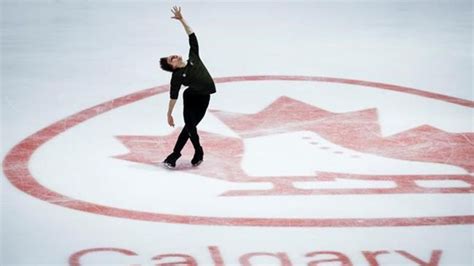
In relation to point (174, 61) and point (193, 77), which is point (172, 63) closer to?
point (174, 61)

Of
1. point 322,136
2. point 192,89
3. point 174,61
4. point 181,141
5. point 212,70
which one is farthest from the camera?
point 212,70

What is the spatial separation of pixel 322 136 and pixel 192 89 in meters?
1.53

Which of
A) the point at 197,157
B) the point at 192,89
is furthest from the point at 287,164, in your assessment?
the point at 192,89

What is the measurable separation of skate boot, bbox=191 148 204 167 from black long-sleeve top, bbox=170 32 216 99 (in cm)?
51

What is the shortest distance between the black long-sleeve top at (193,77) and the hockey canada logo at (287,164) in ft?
2.21

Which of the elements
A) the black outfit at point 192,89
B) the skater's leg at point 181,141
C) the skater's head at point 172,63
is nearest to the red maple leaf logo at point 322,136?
the skater's leg at point 181,141

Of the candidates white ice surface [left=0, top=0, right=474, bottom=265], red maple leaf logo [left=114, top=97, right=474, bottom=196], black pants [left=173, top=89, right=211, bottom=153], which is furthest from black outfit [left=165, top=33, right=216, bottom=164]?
white ice surface [left=0, top=0, right=474, bottom=265]

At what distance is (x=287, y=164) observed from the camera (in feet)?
24.8

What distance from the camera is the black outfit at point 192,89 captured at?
713 cm

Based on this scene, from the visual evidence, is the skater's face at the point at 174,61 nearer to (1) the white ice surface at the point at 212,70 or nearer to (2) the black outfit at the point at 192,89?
(2) the black outfit at the point at 192,89

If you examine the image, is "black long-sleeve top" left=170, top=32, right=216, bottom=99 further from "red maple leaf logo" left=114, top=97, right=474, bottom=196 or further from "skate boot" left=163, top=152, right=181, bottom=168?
"red maple leaf logo" left=114, top=97, right=474, bottom=196

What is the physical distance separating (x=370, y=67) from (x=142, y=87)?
8.60 feet

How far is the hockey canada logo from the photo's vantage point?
657 centimetres

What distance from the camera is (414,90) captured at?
955 centimetres
